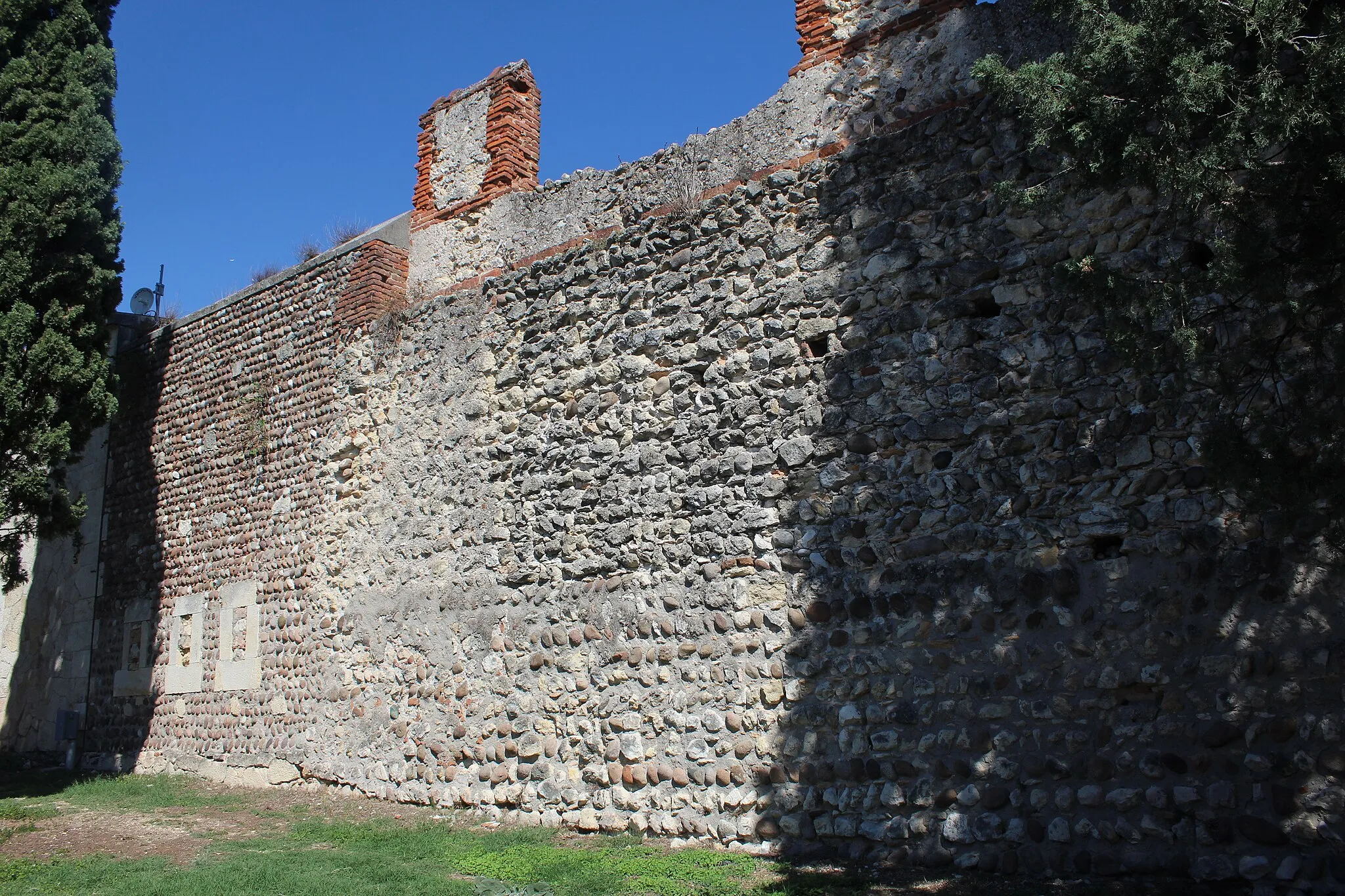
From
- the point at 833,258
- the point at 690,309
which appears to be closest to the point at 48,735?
the point at 690,309

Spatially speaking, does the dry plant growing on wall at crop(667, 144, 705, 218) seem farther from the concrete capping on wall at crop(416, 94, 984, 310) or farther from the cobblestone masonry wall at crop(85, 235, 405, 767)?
the cobblestone masonry wall at crop(85, 235, 405, 767)

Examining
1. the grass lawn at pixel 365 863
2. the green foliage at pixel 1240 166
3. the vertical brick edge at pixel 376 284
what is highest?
the vertical brick edge at pixel 376 284

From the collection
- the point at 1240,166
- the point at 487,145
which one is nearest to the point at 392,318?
the point at 487,145

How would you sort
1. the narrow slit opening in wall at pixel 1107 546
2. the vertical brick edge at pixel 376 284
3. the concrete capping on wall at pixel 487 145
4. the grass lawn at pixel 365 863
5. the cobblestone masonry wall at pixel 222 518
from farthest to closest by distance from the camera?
the vertical brick edge at pixel 376 284 < the cobblestone masonry wall at pixel 222 518 < the concrete capping on wall at pixel 487 145 < the grass lawn at pixel 365 863 < the narrow slit opening in wall at pixel 1107 546

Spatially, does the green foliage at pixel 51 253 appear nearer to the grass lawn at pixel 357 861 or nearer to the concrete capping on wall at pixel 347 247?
the concrete capping on wall at pixel 347 247

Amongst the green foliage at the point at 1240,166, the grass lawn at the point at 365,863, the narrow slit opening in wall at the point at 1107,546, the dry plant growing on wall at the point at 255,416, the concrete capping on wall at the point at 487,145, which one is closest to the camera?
the green foliage at the point at 1240,166

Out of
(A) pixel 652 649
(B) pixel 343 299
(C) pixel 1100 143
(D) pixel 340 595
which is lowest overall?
(A) pixel 652 649

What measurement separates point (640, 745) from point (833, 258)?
3.61m

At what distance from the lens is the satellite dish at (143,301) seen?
46.8 ft

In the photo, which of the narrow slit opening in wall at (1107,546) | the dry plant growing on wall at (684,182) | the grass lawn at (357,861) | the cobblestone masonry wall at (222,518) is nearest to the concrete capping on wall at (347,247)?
the cobblestone masonry wall at (222,518)

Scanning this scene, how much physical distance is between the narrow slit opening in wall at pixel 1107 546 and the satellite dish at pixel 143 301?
13.1 metres

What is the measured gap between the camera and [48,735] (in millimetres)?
12008

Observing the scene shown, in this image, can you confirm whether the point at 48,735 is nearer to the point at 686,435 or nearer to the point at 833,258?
the point at 686,435

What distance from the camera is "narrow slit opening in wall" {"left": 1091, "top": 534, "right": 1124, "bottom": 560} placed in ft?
17.8
